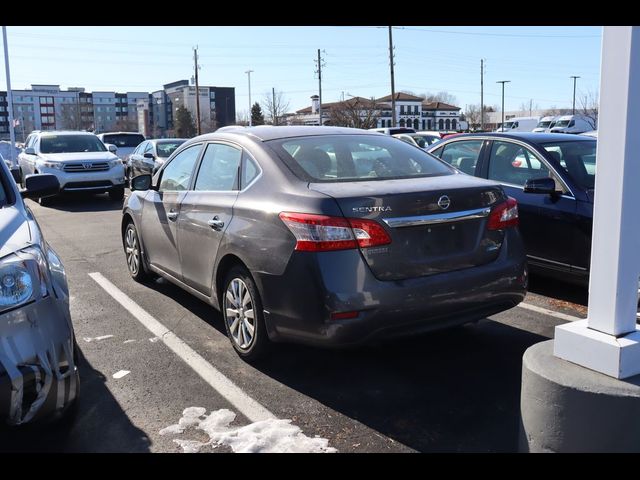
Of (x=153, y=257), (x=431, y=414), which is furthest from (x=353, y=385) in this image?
(x=153, y=257)

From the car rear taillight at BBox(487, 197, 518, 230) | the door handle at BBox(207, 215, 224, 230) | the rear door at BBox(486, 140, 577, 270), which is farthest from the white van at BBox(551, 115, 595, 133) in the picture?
the door handle at BBox(207, 215, 224, 230)

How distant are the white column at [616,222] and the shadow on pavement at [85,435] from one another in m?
2.25

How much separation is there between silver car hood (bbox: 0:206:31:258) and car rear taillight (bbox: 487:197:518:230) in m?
2.74

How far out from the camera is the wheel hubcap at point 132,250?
6.43 meters

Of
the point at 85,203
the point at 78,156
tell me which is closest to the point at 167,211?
the point at 85,203

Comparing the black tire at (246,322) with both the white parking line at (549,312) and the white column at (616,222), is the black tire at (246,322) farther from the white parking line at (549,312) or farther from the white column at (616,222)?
the white parking line at (549,312)

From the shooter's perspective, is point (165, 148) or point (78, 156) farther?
point (165, 148)

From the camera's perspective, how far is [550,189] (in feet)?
18.5

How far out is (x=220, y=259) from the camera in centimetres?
438

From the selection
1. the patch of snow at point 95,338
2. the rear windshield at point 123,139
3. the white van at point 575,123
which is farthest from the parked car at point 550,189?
the white van at point 575,123

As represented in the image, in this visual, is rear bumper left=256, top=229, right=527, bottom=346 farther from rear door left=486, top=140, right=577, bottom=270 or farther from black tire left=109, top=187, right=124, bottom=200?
black tire left=109, top=187, right=124, bottom=200

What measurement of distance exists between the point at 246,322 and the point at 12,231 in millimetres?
1584

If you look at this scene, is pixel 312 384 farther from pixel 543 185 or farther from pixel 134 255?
pixel 134 255
